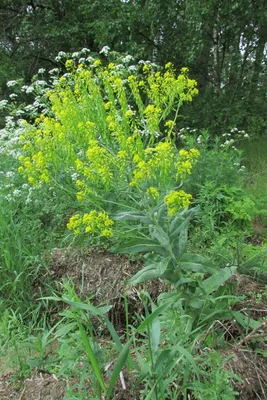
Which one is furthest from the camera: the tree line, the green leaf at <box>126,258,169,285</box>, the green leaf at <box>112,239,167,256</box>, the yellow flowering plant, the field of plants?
the tree line

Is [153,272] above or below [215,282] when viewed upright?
above

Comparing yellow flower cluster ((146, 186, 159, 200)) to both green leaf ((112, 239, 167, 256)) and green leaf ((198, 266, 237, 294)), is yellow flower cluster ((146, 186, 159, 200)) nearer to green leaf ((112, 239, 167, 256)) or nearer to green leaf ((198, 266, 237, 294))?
green leaf ((112, 239, 167, 256))

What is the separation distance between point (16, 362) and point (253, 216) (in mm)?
2712

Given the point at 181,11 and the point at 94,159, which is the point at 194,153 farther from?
the point at 181,11

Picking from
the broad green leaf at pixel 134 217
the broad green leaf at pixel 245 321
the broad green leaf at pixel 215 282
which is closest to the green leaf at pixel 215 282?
the broad green leaf at pixel 215 282

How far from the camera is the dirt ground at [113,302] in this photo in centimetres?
189

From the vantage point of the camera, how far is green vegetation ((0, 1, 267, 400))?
1866mm

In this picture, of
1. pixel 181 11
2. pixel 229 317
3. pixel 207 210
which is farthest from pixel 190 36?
pixel 229 317

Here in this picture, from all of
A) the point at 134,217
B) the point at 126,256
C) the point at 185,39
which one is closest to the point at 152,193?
the point at 134,217

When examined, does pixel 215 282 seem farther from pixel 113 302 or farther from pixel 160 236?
pixel 113 302

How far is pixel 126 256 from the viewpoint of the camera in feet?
10.00

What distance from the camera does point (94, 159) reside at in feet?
7.60

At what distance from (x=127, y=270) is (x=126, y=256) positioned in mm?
150

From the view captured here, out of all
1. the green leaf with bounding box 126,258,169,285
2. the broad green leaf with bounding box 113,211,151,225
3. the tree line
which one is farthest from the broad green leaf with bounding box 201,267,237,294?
the tree line
